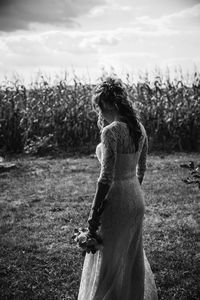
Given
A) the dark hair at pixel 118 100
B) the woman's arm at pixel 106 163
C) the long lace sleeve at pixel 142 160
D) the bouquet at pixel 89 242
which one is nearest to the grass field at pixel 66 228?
the bouquet at pixel 89 242

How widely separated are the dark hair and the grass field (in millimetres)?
1693

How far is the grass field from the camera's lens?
11.4ft

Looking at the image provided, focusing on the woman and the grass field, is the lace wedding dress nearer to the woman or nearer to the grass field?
the woman

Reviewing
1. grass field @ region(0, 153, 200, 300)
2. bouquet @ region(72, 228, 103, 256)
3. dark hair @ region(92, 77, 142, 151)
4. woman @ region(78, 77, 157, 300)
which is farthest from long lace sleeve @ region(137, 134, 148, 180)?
grass field @ region(0, 153, 200, 300)

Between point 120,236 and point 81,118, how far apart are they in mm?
7733

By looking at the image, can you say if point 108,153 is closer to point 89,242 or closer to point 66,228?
point 89,242

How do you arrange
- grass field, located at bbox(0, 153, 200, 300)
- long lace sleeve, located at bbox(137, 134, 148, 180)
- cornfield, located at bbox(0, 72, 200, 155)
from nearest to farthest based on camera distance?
1. long lace sleeve, located at bbox(137, 134, 148, 180)
2. grass field, located at bbox(0, 153, 200, 300)
3. cornfield, located at bbox(0, 72, 200, 155)

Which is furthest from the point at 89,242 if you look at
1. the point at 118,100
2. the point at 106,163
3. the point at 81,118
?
the point at 81,118

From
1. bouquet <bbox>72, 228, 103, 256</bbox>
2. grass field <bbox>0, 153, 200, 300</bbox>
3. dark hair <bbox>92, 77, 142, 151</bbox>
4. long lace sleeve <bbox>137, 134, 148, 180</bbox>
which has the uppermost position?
dark hair <bbox>92, 77, 142, 151</bbox>

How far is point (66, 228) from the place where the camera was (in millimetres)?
4867

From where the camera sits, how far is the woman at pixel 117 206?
234cm

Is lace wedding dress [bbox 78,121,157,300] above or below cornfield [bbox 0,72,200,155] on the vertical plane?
below

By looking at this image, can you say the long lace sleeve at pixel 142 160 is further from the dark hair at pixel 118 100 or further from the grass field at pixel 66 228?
the grass field at pixel 66 228

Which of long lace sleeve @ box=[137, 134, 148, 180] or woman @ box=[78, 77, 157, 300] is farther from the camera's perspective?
long lace sleeve @ box=[137, 134, 148, 180]
